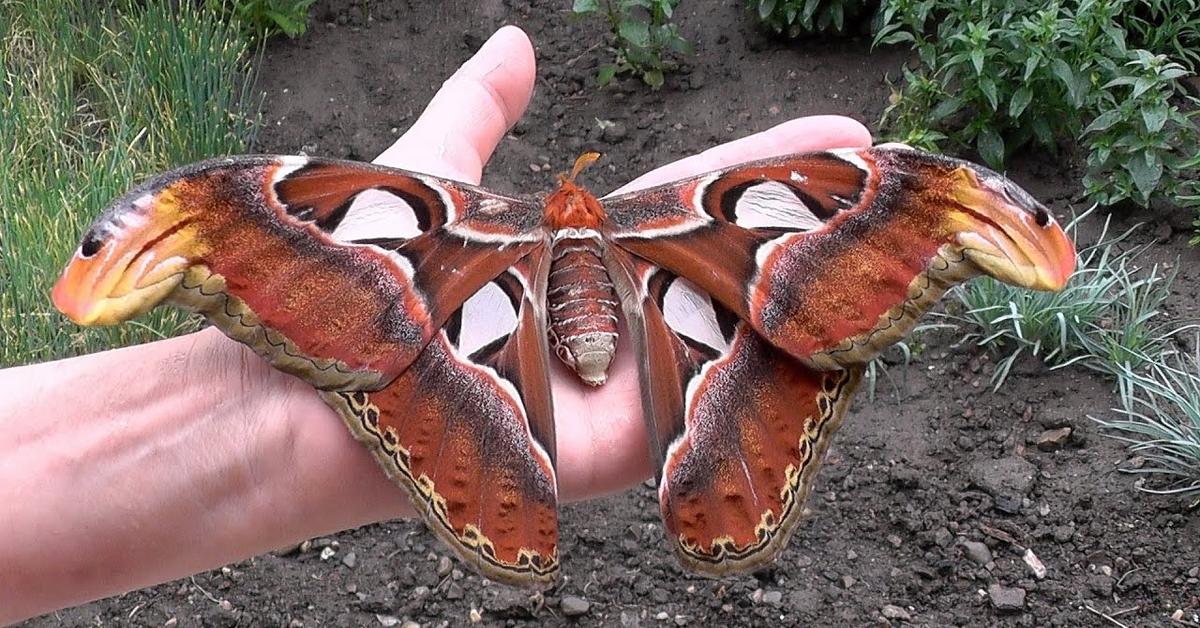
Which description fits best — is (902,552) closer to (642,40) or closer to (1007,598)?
(1007,598)

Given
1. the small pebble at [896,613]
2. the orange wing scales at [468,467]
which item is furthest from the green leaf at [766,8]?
the orange wing scales at [468,467]

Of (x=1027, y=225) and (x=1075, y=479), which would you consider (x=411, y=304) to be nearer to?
(x=1027, y=225)

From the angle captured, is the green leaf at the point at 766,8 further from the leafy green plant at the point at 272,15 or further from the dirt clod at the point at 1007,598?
the dirt clod at the point at 1007,598

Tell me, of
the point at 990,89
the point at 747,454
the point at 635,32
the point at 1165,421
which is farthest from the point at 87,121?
the point at 1165,421

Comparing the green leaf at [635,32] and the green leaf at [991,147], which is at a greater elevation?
the green leaf at [635,32]

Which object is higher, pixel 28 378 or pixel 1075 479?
pixel 28 378

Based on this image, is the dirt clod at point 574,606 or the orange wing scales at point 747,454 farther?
the dirt clod at point 574,606

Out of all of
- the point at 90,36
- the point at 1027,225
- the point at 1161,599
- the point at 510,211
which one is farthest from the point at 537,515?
the point at 90,36

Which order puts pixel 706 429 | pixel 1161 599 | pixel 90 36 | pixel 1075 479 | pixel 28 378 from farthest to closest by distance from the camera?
1. pixel 90 36
2. pixel 1075 479
3. pixel 1161 599
4. pixel 28 378
5. pixel 706 429
